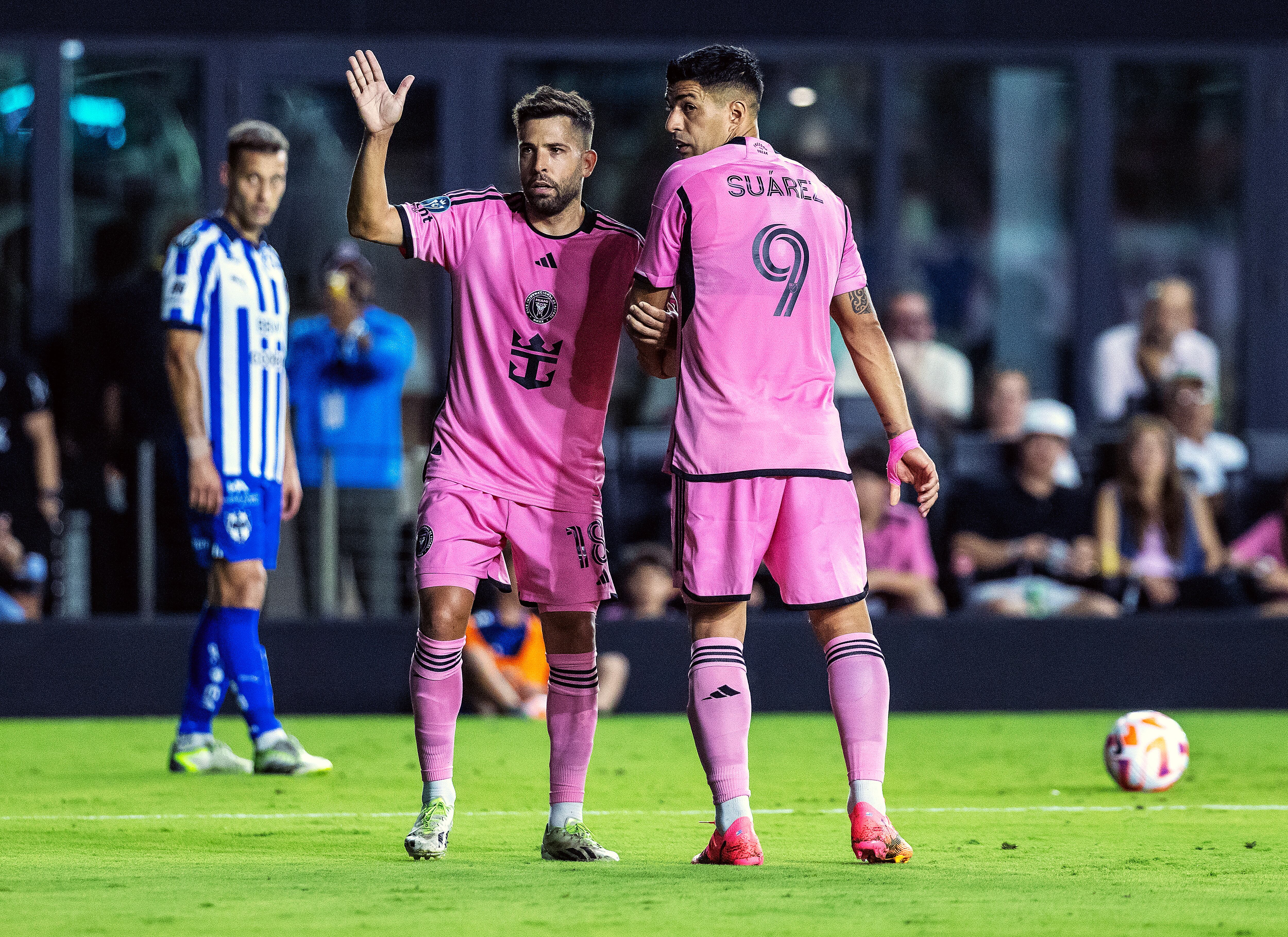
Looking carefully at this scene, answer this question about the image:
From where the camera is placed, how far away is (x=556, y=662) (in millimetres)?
5090

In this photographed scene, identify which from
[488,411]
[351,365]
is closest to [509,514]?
[488,411]

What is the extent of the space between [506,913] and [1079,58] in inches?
372

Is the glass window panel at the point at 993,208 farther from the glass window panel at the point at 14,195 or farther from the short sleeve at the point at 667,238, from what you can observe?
the short sleeve at the point at 667,238

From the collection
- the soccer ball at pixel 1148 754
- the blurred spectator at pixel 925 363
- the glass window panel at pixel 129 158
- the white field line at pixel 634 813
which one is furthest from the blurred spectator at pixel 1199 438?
the glass window panel at pixel 129 158

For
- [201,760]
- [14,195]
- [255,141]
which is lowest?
[201,760]

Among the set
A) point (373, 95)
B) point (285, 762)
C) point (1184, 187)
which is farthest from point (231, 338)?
point (1184, 187)

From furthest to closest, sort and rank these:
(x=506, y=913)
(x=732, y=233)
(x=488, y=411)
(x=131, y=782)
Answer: (x=131, y=782) < (x=488, y=411) < (x=732, y=233) < (x=506, y=913)

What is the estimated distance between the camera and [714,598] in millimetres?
4688

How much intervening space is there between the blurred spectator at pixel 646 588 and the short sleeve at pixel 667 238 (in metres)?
5.02

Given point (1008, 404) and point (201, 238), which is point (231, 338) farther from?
point (1008, 404)

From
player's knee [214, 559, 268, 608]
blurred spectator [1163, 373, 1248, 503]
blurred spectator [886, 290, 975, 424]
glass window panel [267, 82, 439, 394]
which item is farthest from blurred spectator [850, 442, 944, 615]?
player's knee [214, 559, 268, 608]

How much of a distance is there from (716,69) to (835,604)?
1322 millimetres

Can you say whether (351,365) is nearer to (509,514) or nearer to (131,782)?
(131,782)

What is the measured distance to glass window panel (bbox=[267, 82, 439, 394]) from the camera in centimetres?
1176
